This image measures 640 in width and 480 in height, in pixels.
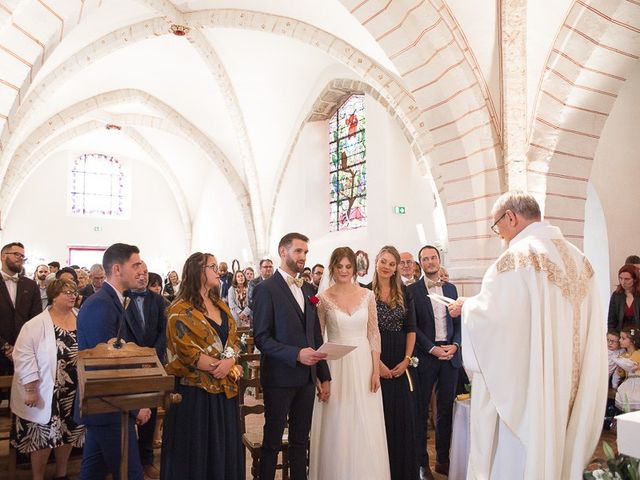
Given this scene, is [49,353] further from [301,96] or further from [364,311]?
[301,96]

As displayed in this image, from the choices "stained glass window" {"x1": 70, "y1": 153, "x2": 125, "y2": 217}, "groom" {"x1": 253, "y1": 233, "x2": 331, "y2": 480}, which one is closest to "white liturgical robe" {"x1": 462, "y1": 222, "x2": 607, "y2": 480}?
"groom" {"x1": 253, "y1": 233, "x2": 331, "y2": 480}

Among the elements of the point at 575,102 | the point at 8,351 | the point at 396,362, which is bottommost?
the point at 396,362

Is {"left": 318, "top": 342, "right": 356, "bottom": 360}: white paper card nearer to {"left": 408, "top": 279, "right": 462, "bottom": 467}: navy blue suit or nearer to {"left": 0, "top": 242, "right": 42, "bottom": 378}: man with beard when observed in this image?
{"left": 408, "top": 279, "right": 462, "bottom": 467}: navy blue suit

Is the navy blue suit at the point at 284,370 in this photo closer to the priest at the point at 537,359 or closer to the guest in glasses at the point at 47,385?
the priest at the point at 537,359

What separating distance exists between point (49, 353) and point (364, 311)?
210cm

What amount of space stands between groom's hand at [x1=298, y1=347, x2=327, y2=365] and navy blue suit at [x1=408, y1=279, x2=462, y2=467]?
3.71 ft

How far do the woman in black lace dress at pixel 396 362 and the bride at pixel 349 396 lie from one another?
0.22 metres

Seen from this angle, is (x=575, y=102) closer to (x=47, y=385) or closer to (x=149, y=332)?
(x=149, y=332)

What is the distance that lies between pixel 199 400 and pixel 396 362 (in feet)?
4.66

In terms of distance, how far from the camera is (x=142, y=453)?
165 inches

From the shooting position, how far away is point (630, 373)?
5258 mm

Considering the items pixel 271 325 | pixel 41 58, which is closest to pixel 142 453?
pixel 271 325

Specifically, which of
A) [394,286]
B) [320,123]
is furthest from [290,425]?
[320,123]

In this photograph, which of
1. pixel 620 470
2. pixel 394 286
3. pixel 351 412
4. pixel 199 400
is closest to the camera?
pixel 620 470
